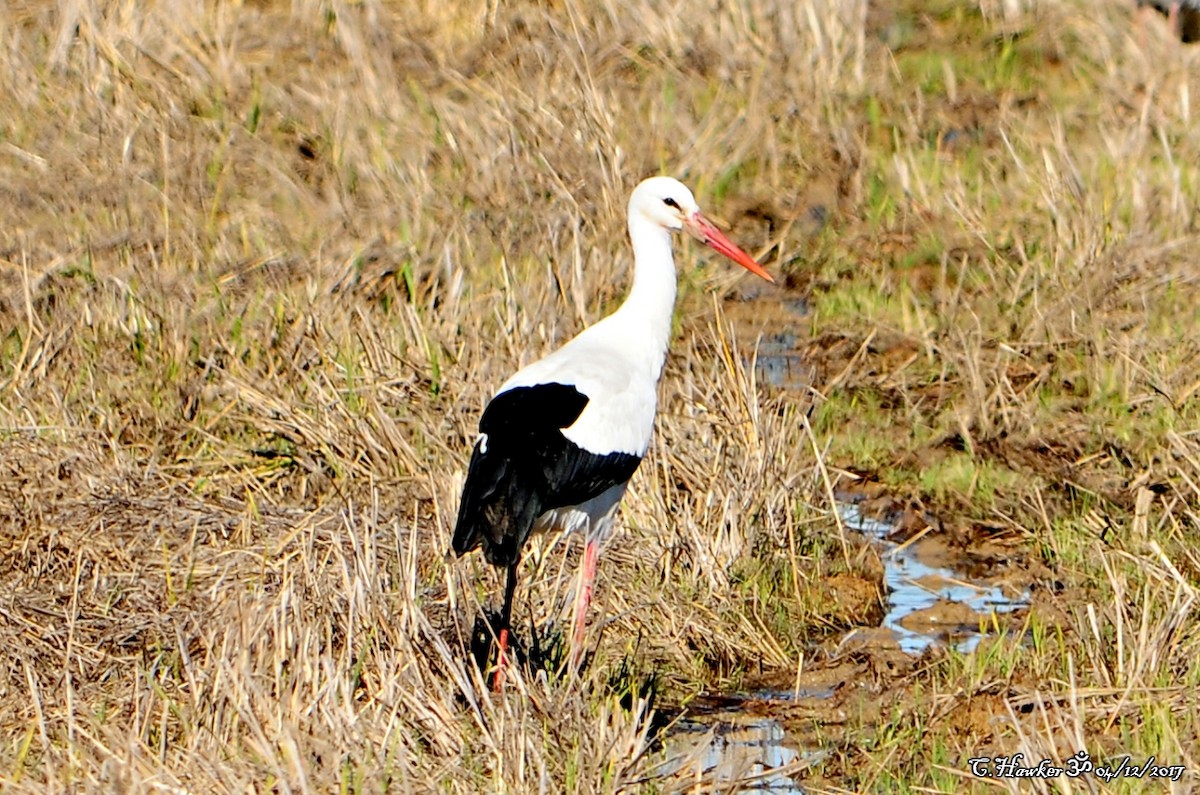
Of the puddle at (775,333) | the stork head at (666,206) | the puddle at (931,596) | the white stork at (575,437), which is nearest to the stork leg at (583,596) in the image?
the white stork at (575,437)

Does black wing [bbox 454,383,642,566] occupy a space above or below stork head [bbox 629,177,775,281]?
below

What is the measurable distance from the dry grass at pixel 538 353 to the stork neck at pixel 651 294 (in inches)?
8.0

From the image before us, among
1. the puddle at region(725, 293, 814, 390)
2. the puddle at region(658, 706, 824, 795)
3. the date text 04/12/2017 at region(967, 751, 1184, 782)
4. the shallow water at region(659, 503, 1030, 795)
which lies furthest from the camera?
the puddle at region(725, 293, 814, 390)

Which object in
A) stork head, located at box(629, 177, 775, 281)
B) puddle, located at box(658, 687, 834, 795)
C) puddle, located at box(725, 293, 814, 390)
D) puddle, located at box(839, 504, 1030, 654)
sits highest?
stork head, located at box(629, 177, 775, 281)

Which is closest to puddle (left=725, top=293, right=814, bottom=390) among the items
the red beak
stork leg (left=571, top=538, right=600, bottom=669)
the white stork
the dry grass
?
the dry grass

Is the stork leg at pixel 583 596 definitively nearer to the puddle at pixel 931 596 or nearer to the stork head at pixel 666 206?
the puddle at pixel 931 596

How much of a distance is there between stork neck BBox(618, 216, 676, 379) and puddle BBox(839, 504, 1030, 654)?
893 mm

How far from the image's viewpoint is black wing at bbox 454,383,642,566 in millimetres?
4301

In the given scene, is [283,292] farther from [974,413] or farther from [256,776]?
[256,776]

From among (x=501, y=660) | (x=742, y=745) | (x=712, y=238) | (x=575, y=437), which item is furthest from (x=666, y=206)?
(x=501, y=660)

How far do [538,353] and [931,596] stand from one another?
1322 millimetres

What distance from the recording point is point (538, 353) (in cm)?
586

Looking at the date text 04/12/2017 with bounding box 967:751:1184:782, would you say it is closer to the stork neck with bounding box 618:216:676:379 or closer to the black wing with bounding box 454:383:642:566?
the black wing with bounding box 454:383:642:566

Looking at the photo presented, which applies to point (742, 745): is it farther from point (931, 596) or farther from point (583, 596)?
point (931, 596)
